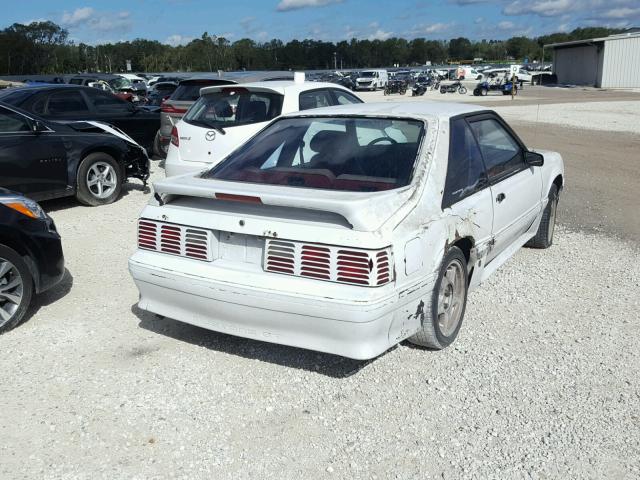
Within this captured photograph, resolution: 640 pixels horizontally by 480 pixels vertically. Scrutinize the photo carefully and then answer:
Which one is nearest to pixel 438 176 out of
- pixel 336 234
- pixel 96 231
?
pixel 336 234

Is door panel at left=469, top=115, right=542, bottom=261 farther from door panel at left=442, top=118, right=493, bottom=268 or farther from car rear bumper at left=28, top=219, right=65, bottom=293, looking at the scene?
car rear bumper at left=28, top=219, right=65, bottom=293

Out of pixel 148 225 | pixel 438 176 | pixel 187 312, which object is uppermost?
pixel 438 176

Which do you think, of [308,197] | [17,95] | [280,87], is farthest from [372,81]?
[308,197]

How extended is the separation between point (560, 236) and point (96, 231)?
5.27 metres

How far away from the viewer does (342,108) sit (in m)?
5.03

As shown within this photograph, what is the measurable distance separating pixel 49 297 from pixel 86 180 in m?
3.56

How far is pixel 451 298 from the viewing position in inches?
171

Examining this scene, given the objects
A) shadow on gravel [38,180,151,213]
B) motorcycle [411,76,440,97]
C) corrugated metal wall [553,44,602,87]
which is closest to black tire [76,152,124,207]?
shadow on gravel [38,180,151,213]

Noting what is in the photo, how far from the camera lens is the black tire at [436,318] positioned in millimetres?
A: 3898

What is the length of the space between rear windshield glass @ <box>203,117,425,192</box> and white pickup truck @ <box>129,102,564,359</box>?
0.01m

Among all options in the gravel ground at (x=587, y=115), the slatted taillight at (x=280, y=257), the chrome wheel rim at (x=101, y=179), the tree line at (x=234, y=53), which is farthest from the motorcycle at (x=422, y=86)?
the tree line at (x=234, y=53)

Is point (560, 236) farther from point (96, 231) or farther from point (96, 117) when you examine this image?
point (96, 117)

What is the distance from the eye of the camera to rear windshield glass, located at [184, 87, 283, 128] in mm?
7992

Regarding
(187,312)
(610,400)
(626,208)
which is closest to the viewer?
(610,400)
